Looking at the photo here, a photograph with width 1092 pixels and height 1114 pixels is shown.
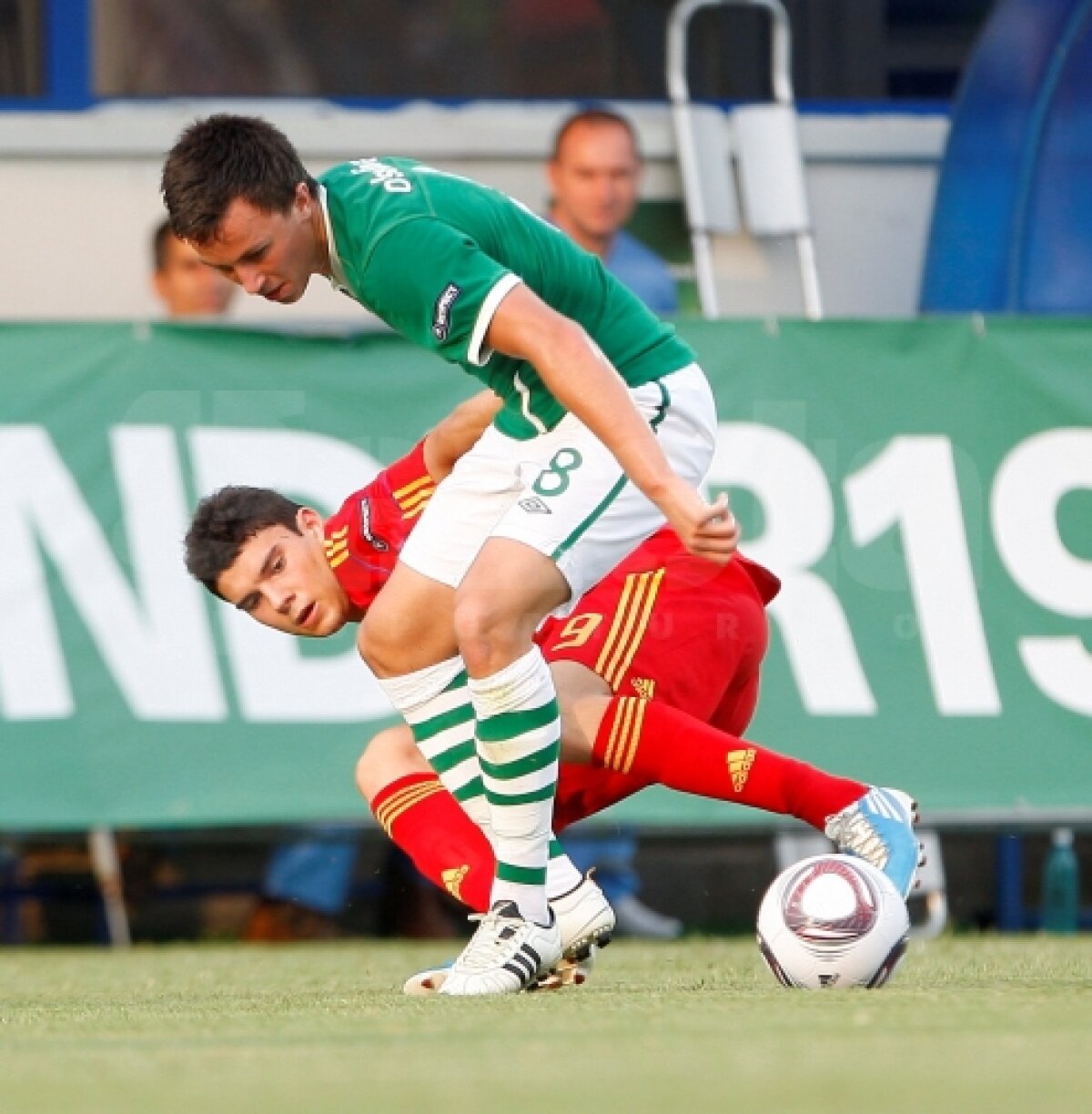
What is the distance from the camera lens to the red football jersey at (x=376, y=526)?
509 cm

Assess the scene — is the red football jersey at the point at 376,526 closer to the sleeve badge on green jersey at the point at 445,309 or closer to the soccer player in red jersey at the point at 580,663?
the soccer player in red jersey at the point at 580,663

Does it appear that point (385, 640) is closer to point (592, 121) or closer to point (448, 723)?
point (448, 723)

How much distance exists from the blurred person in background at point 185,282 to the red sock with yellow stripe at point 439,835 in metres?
3.25

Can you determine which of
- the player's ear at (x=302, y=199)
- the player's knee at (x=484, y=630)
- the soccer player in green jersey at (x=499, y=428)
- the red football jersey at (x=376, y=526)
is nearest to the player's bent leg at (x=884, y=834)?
the soccer player in green jersey at (x=499, y=428)

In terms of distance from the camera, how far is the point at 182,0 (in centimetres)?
922

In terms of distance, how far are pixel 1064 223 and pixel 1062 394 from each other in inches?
57.7

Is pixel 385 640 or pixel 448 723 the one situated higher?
pixel 385 640

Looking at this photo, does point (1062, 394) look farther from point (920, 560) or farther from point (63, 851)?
point (63, 851)

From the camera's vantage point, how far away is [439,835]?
495 centimetres

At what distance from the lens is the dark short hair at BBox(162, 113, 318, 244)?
4301 millimetres

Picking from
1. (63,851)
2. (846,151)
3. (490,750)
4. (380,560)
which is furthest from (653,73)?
(490,750)

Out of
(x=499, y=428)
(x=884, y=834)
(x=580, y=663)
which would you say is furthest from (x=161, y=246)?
(x=884, y=834)

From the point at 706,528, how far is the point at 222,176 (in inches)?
39.9

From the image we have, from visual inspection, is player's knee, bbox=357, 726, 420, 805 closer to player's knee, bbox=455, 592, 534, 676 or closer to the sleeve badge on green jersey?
player's knee, bbox=455, 592, 534, 676
